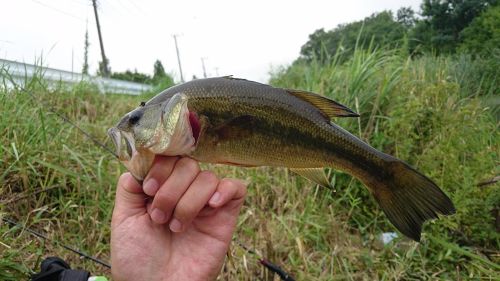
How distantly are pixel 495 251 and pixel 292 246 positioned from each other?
1568 mm

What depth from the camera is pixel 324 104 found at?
156 cm

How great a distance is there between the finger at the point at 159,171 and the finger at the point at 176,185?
0.05 ft

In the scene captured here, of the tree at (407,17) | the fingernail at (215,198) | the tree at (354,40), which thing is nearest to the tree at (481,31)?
the tree at (354,40)

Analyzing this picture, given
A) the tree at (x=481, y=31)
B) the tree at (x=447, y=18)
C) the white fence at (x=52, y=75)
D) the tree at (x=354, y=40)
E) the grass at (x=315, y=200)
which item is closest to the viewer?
the grass at (x=315, y=200)

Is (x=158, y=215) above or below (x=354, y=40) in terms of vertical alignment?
below

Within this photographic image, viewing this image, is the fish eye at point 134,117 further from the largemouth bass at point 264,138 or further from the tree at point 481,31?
the tree at point 481,31

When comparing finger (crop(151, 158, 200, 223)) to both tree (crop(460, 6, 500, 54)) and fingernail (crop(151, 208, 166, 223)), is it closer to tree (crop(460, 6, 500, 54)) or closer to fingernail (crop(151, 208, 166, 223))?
fingernail (crop(151, 208, 166, 223))

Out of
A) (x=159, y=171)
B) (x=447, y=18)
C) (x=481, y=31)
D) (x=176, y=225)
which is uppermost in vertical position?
(x=447, y=18)

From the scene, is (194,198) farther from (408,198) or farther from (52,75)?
(52,75)

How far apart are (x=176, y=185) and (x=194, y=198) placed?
0.25 ft

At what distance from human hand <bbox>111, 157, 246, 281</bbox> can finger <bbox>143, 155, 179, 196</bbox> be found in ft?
0.35

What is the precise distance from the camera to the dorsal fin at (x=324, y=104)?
1546mm

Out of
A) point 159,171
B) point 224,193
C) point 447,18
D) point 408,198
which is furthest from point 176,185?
point 447,18

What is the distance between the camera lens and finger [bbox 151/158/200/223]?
137 cm
